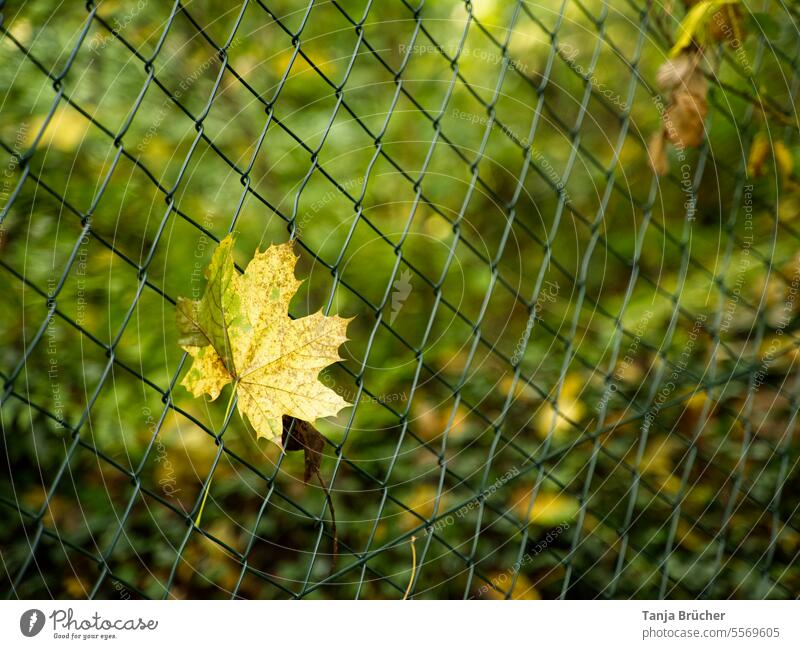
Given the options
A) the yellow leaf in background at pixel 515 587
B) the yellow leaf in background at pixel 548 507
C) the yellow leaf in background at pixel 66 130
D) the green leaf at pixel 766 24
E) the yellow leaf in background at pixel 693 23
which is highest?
the green leaf at pixel 766 24

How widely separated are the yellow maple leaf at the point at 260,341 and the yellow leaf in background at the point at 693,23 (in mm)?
631

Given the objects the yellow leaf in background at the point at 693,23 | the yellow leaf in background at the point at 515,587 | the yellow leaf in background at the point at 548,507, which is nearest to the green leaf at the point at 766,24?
the yellow leaf in background at the point at 693,23

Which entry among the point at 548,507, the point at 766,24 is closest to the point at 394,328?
the point at 548,507

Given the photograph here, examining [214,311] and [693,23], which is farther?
[693,23]

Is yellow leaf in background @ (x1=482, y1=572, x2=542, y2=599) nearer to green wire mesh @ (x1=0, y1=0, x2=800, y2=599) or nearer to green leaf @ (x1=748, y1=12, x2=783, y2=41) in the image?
green wire mesh @ (x1=0, y1=0, x2=800, y2=599)

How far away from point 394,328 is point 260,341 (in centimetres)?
60

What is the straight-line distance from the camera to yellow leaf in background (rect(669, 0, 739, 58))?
0.99m

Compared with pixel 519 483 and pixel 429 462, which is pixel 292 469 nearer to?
pixel 429 462

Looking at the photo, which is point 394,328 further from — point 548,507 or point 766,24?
point 766,24

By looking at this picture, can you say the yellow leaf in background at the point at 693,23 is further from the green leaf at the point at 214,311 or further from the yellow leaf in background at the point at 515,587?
the yellow leaf in background at the point at 515,587

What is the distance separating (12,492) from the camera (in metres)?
1.15

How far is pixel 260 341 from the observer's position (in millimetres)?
688

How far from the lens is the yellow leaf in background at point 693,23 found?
991mm


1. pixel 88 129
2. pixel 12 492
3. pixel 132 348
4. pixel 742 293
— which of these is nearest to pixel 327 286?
pixel 132 348
